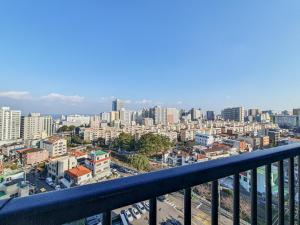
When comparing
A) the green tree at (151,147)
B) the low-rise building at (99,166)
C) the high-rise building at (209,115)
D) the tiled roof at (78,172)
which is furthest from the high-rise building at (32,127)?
the high-rise building at (209,115)

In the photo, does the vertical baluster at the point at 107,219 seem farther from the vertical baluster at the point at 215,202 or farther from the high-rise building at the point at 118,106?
the high-rise building at the point at 118,106

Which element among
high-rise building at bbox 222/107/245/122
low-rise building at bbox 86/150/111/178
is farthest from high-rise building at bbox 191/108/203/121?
low-rise building at bbox 86/150/111/178

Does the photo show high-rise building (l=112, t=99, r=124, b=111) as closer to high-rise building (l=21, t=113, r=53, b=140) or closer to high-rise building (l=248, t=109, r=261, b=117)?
high-rise building (l=248, t=109, r=261, b=117)

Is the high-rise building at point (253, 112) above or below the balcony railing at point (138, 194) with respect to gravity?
above

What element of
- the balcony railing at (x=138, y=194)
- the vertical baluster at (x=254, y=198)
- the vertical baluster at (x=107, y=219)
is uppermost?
the balcony railing at (x=138, y=194)

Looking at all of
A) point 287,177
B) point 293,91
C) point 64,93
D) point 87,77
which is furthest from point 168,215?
point 87,77

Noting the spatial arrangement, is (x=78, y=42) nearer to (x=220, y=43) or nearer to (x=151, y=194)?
(x=220, y=43)
